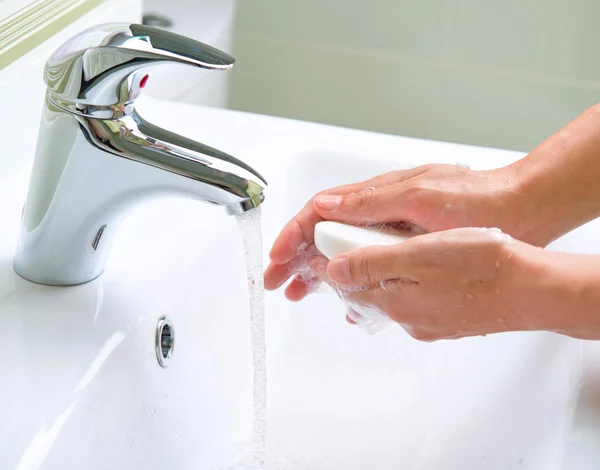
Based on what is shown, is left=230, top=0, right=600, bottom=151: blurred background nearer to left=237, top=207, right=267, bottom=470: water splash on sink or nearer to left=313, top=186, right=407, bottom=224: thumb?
left=313, top=186, right=407, bottom=224: thumb

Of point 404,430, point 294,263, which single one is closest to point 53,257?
point 294,263

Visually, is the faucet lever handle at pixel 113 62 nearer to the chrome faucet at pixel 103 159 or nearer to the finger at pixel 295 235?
the chrome faucet at pixel 103 159

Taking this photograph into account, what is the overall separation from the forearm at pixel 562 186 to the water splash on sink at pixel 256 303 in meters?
0.24

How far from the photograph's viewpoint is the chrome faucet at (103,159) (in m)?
0.47

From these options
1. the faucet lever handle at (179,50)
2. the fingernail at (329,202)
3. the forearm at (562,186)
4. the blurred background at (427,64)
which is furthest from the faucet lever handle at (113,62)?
the blurred background at (427,64)

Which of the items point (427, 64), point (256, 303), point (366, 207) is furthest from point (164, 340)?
point (427, 64)

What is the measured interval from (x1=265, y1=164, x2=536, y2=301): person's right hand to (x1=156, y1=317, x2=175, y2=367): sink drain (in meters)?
0.12

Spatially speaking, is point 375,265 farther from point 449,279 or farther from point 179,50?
point 179,50

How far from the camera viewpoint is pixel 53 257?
0.55 m

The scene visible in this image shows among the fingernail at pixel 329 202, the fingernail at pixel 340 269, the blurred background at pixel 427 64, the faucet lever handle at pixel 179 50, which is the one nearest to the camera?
the faucet lever handle at pixel 179 50

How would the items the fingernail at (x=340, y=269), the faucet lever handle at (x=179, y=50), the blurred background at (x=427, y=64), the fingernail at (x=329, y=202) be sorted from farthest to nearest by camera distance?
the blurred background at (x=427, y=64) < the fingernail at (x=329, y=202) < the fingernail at (x=340, y=269) < the faucet lever handle at (x=179, y=50)

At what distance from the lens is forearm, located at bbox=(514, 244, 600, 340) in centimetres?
49

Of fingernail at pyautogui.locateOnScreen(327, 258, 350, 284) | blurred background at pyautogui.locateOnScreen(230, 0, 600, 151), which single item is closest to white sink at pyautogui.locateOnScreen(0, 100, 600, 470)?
fingernail at pyautogui.locateOnScreen(327, 258, 350, 284)

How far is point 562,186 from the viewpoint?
0.67 m
